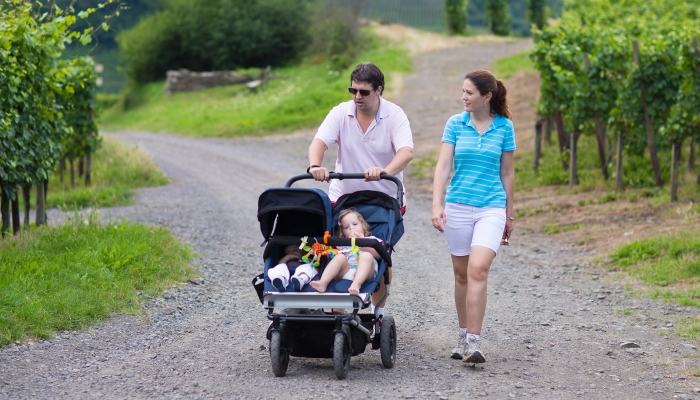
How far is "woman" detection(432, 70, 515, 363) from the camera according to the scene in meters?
6.00

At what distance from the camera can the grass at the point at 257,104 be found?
98.6 ft

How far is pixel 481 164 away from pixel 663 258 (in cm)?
511

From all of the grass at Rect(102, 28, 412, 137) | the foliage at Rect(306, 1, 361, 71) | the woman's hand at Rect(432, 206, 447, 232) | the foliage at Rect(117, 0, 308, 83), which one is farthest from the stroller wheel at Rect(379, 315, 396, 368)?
the foliage at Rect(117, 0, 308, 83)

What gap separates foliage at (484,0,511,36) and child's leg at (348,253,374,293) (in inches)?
2216

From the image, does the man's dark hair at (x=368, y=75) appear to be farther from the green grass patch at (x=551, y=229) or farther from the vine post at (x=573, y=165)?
the vine post at (x=573, y=165)

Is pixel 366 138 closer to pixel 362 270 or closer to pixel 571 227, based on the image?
pixel 362 270

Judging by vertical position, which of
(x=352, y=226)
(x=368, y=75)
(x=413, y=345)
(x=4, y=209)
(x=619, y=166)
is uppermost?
(x=368, y=75)

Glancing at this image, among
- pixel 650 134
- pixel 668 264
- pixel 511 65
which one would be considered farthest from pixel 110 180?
pixel 511 65

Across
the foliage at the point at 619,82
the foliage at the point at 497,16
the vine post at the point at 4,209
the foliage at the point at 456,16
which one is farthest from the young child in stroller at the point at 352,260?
the foliage at the point at 497,16

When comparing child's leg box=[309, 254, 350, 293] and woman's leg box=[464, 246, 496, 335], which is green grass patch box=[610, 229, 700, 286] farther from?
child's leg box=[309, 254, 350, 293]

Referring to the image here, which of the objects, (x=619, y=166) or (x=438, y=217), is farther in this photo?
(x=619, y=166)

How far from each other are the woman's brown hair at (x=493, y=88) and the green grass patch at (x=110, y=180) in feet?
35.0

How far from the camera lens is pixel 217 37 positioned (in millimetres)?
48906

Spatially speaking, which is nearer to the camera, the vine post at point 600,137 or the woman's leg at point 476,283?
the woman's leg at point 476,283
